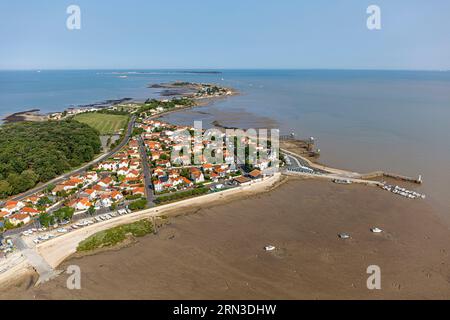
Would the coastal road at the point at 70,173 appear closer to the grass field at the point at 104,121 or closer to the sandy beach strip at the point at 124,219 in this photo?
the grass field at the point at 104,121

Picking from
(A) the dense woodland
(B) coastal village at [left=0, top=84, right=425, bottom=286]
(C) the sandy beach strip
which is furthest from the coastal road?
(C) the sandy beach strip

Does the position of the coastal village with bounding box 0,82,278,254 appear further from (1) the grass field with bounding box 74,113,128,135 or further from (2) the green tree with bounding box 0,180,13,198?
(1) the grass field with bounding box 74,113,128,135

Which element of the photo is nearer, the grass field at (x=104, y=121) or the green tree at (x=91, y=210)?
the green tree at (x=91, y=210)

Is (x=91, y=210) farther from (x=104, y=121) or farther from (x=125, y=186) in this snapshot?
(x=104, y=121)

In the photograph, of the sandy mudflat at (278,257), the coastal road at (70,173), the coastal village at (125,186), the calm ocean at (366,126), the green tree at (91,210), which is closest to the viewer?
the sandy mudflat at (278,257)

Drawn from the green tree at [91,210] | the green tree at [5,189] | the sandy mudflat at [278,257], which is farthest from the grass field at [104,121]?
the sandy mudflat at [278,257]

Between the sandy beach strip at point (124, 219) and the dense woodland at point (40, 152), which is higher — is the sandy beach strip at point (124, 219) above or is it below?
below

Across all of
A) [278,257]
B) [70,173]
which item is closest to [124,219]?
[278,257]

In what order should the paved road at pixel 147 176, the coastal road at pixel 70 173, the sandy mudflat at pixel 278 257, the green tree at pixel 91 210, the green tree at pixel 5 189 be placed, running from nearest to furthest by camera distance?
the sandy mudflat at pixel 278 257, the green tree at pixel 91 210, the green tree at pixel 5 189, the paved road at pixel 147 176, the coastal road at pixel 70 173
